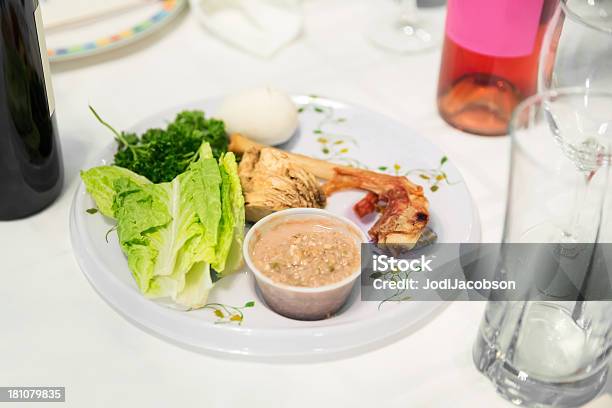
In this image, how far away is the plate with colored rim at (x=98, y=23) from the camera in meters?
1.37

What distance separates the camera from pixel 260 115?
44.9 inches

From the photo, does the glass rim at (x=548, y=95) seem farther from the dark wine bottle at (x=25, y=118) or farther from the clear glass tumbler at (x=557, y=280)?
the dark wine bottle at (x=25, y=118)

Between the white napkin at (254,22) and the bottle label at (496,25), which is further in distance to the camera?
the white napkin at (254,22)

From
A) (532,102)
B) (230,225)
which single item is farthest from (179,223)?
(532,102)

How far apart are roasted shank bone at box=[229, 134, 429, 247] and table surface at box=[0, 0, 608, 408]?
11 cm

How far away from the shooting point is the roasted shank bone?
3.20ft

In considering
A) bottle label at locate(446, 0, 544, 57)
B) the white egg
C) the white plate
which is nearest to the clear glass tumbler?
the white plate

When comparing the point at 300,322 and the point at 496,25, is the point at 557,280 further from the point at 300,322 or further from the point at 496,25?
the point at 496,25

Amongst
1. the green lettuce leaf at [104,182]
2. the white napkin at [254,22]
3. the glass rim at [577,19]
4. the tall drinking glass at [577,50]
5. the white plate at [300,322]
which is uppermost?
the glass rim at [577,19]

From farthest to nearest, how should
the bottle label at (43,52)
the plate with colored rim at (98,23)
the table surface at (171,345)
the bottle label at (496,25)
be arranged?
the plate with colored rim at (98,23) < the bottle label at (496,25) < the bottle label at (43,52) < the table surface at (171,345)

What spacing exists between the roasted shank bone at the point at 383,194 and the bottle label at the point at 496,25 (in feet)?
0.81

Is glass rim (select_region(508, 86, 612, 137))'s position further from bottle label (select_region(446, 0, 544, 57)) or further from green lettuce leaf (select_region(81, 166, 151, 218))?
green lettuce leaf (select_region(81, 166, 151, 218))

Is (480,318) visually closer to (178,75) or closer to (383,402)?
(383,402)

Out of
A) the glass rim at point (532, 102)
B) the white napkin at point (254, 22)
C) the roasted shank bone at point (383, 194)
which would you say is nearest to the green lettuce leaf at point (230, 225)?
the roasted shank bone at point (383, 194)
